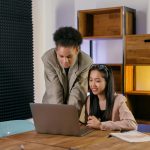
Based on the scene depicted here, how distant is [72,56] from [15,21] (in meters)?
1.88

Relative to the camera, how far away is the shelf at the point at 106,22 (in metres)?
4.36

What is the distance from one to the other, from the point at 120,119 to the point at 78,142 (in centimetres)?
63

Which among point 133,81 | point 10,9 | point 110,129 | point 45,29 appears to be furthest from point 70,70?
point 45,29

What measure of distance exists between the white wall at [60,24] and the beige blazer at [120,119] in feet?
6.60

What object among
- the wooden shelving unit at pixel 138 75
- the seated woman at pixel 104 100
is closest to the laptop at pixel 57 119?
the seated woman at pixel 104 100

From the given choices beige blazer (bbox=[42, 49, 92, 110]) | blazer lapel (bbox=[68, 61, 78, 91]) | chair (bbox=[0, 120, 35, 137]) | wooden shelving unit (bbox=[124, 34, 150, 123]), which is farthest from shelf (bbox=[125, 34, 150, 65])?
chair (bbox=[0, 120, 35, 137])

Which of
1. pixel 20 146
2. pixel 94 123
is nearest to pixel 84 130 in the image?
pixel 94 123

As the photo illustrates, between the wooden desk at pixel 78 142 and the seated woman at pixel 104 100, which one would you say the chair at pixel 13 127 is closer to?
the wooden desk at pixel 78 142

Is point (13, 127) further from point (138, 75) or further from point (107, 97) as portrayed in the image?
point (138, 75)

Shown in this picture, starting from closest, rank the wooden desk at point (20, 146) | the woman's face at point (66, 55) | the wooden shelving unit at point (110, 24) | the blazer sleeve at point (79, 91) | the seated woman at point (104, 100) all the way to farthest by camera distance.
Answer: the wooden desk at point (20, 146) < the seated woman at point (104, 100) < the woman's face at point (66, 55) < the blazer sleeve at point (79, 91) < the wooden shelving unit at point (110, 24)

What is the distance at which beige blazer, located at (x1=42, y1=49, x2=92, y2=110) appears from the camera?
10.3 ft

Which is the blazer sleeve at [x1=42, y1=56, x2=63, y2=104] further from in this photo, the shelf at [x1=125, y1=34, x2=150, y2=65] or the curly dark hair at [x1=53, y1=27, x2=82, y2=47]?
the shelf at [x1=125, y1=34, x2=150, y2=65]

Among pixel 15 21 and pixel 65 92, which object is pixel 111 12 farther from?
pixel 65 92

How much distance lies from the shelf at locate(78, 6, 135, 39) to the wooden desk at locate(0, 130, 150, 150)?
2.16 m
